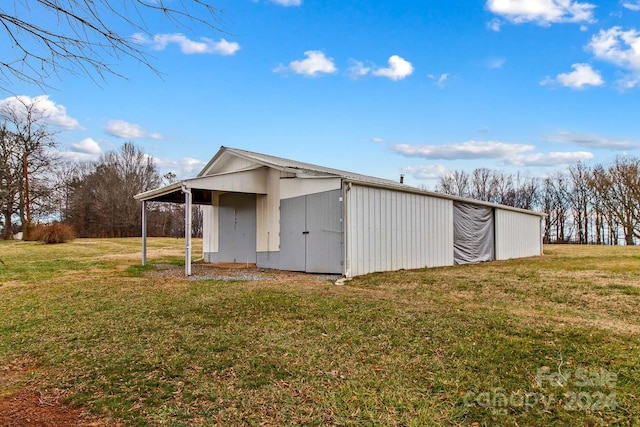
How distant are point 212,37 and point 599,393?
11.7 feet

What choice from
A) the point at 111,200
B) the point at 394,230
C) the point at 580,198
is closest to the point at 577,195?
the point at 580,198

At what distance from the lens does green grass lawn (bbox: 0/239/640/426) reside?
2551 mm

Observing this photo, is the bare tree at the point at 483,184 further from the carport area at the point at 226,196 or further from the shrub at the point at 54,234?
the shrub at the point at 54,234

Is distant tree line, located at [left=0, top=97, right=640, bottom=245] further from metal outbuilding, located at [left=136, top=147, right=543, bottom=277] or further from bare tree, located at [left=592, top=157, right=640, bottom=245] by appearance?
metal outbuilding, located at [left=136, top=147, right=543, bottom=277]

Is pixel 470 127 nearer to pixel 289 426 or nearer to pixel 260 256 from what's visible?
pixel 260 256

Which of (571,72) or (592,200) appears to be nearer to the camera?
(571,72)

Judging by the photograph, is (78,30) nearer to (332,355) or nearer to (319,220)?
(332,355)

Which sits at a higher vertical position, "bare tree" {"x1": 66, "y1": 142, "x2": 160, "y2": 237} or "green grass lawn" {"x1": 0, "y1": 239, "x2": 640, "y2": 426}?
"bare tree" {"x1": 66, "y1": 142, "x2": 160, "y2": 237}

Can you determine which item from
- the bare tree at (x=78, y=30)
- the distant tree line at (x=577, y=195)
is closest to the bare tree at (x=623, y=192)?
the distant tree line at (x=577, y=195)

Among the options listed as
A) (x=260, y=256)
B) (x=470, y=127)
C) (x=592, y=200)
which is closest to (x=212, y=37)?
(x=260, y=256)

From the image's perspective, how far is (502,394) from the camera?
107 inches

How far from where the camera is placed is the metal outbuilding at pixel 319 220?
29.1 ft

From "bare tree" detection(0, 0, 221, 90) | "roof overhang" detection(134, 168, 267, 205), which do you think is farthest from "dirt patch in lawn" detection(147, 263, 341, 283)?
"bare tree" detection(0, 0, 221, 90)

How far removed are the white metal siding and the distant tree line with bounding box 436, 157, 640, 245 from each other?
31.8 ft
